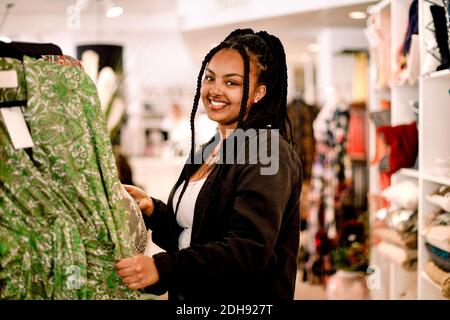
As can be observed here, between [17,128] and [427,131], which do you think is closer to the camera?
[17,128]

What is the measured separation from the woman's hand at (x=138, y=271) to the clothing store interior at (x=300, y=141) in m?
0.06

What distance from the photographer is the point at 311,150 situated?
13.8 feet

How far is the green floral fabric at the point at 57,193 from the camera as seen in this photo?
1181mm

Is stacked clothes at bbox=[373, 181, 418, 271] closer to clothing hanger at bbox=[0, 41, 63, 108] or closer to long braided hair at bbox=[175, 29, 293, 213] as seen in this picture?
long braided hair at bbox=[175, 29, 293, 213]

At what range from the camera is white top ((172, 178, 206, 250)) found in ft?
4.49

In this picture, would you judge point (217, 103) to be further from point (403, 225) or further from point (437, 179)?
point (403, 225)

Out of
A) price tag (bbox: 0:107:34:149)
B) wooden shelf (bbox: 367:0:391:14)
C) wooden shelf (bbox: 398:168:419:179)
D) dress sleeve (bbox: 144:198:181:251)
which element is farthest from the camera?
wooden shelf (bbox: 367:0:391:14)

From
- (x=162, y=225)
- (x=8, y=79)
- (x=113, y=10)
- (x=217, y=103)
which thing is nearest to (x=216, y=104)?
(x=217, y=103)

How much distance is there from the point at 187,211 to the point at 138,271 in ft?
0.77

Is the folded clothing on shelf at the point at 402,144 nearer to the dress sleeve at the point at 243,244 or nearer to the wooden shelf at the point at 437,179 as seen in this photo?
the wooden shelf at the point at 437,179

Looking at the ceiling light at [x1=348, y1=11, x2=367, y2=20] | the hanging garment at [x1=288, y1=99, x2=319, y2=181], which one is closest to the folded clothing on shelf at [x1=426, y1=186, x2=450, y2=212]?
the ceiling light at [x1=348, y1=11, x2=367, y2=20]

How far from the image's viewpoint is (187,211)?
137cm
